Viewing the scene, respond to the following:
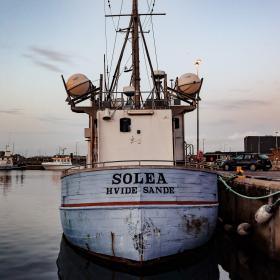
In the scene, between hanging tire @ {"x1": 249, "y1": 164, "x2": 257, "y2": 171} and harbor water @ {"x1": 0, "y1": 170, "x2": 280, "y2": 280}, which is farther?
hanging tire @ {"x1": 249, "y1": 164, "x2": 257, "y2": 171}

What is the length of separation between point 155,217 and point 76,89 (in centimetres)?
650

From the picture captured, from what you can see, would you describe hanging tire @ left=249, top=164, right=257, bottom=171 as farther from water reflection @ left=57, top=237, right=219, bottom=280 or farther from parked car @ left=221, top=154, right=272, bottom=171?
water reflection @ left=57, top=237, right=219, bottom=280

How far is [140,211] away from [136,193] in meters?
0.50

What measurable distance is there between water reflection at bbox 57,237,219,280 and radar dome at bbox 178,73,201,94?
20.2 ft

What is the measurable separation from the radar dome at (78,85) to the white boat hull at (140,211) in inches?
173

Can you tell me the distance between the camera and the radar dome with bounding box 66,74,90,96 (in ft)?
49.6

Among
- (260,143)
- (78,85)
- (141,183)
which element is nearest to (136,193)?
(141,183)

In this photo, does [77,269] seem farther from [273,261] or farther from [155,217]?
[273,261]

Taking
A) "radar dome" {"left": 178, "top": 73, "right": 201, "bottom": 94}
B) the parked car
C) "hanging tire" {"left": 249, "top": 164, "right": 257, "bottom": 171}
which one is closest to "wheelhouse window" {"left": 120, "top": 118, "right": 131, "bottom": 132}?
"radar dome" {"left": 178, "top": 73, "right": 201, "bottom": 94}

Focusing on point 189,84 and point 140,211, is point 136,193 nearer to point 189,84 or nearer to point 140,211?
point 140,211

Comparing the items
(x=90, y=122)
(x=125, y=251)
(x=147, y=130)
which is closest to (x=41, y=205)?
(x=90, y=122)

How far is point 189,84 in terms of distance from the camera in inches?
601

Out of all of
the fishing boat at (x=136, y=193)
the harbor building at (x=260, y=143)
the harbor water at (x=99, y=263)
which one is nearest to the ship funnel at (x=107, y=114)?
the fishing boat at (x=136, y=193)

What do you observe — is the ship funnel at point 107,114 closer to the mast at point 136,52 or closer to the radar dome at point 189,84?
the mast at point 136,52
